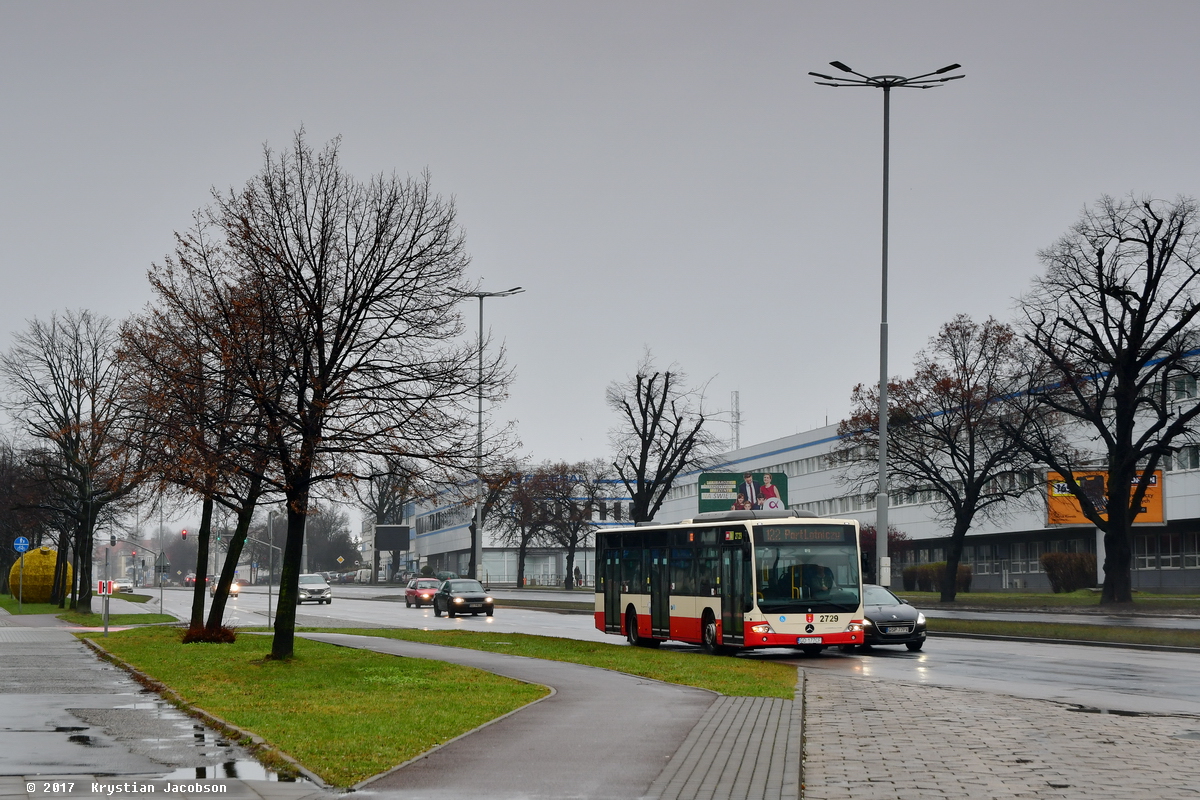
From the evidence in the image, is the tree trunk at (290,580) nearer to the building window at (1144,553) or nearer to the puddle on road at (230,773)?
the puddle on road at (230,773)

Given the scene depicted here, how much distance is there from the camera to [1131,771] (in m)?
10.3

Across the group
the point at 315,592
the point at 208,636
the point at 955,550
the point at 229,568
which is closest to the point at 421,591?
the point at 315,592

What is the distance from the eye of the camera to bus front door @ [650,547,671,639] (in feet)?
93.4

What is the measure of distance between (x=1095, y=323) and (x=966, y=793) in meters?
40.5

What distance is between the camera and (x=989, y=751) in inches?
449

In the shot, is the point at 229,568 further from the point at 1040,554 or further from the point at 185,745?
the point at 1040,554

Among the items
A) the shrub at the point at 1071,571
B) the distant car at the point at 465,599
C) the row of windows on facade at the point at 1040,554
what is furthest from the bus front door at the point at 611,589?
the row of windows on facade at the point at 1040,554

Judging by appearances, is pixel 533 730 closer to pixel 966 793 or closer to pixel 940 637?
pixel 966 793

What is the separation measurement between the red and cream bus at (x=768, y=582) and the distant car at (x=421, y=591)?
3604 centimetres

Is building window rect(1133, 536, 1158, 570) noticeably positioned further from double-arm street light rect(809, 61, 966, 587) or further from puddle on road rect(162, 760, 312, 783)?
puddle on road rect(162, 760, 312, 783)

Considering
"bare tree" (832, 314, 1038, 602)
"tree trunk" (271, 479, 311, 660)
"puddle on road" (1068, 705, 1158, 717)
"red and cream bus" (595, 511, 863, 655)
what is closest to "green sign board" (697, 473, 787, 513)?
"bare tree" (832, 314, 1038, 602)

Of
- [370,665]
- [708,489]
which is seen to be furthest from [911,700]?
[708,489]

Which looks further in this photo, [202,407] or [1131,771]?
[202,407]

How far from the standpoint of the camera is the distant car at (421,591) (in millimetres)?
62312
